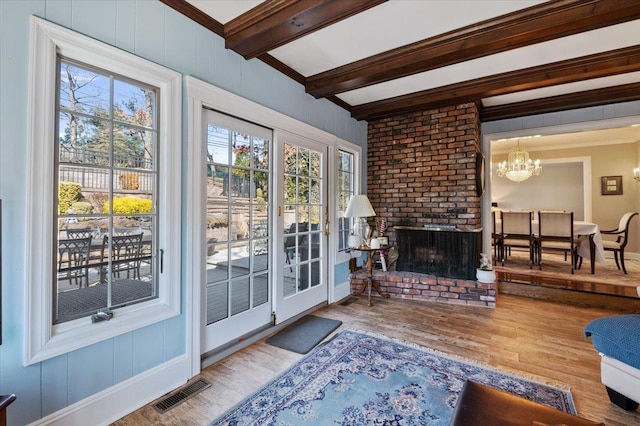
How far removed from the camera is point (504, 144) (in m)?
6.98

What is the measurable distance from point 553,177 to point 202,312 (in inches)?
356

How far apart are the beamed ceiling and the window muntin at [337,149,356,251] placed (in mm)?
894

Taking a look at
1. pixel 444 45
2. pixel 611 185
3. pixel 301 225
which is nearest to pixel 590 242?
pixel 611 185

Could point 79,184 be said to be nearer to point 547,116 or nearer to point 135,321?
point 135,321

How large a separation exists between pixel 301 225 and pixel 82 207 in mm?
2070

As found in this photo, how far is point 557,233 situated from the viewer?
509 centimetres

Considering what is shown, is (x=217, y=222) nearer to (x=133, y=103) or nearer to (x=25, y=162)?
(x=133, y=103)

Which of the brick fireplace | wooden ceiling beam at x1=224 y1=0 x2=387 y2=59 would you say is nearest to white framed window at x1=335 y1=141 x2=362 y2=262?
the brick fireplace

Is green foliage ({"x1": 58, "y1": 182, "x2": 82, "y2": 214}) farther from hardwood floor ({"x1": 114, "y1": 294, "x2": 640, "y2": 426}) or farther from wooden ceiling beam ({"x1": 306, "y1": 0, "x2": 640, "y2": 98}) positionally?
wooden ceiling beam ({"x1": 306, "y1": 0, "x2": 640, "y2": 98})

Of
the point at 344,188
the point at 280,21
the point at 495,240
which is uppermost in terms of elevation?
the point at 280,21

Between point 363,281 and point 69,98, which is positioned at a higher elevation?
point 69,98

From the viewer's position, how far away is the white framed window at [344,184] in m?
4.09

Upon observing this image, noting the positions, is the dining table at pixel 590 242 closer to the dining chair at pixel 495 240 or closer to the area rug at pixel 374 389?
the dining chair at pixel 495 240

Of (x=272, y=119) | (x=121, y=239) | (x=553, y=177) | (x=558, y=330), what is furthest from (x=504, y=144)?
(x=121, y=239)
